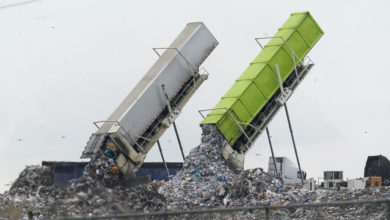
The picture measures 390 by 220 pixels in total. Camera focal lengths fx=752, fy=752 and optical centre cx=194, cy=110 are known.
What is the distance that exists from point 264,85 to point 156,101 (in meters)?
2.86

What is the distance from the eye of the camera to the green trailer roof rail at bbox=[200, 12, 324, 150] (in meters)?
19.2

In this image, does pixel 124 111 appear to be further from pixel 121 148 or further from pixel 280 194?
pixel 280 194

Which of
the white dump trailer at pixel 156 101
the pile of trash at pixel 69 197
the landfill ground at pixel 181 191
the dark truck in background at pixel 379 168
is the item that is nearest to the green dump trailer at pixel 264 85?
the landfill ground at pixel 181 191

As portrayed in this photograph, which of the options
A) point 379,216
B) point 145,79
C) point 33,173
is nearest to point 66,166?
point 33,173

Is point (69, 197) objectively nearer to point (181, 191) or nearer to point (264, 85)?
point (181, 191)

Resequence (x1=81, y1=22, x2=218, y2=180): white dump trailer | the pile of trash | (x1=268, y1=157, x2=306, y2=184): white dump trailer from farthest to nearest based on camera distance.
Answer: (x1=268, y1=157, x2=306, y2=184): white dump trailer
(x1=81, y1=22, x2=218, y2=180): white dump trailer
the pile of trash

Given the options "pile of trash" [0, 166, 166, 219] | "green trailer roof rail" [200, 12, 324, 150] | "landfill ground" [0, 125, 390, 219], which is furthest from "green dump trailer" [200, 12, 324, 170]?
"pile of trash" [0, 166, 166, 219]

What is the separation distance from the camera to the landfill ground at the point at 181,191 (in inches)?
621

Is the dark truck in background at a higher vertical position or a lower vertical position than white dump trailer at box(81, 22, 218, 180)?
lower

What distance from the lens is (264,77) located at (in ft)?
63.6

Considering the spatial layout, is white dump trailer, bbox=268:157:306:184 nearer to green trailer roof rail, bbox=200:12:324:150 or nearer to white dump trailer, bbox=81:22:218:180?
green trailer roof rail, bbox=200:12:324:150

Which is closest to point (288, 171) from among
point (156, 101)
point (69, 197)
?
point (156, 101)

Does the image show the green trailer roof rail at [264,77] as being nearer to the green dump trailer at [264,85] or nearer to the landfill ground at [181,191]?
the green dump trailer at [264,85]

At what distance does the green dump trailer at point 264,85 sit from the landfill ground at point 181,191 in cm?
55
